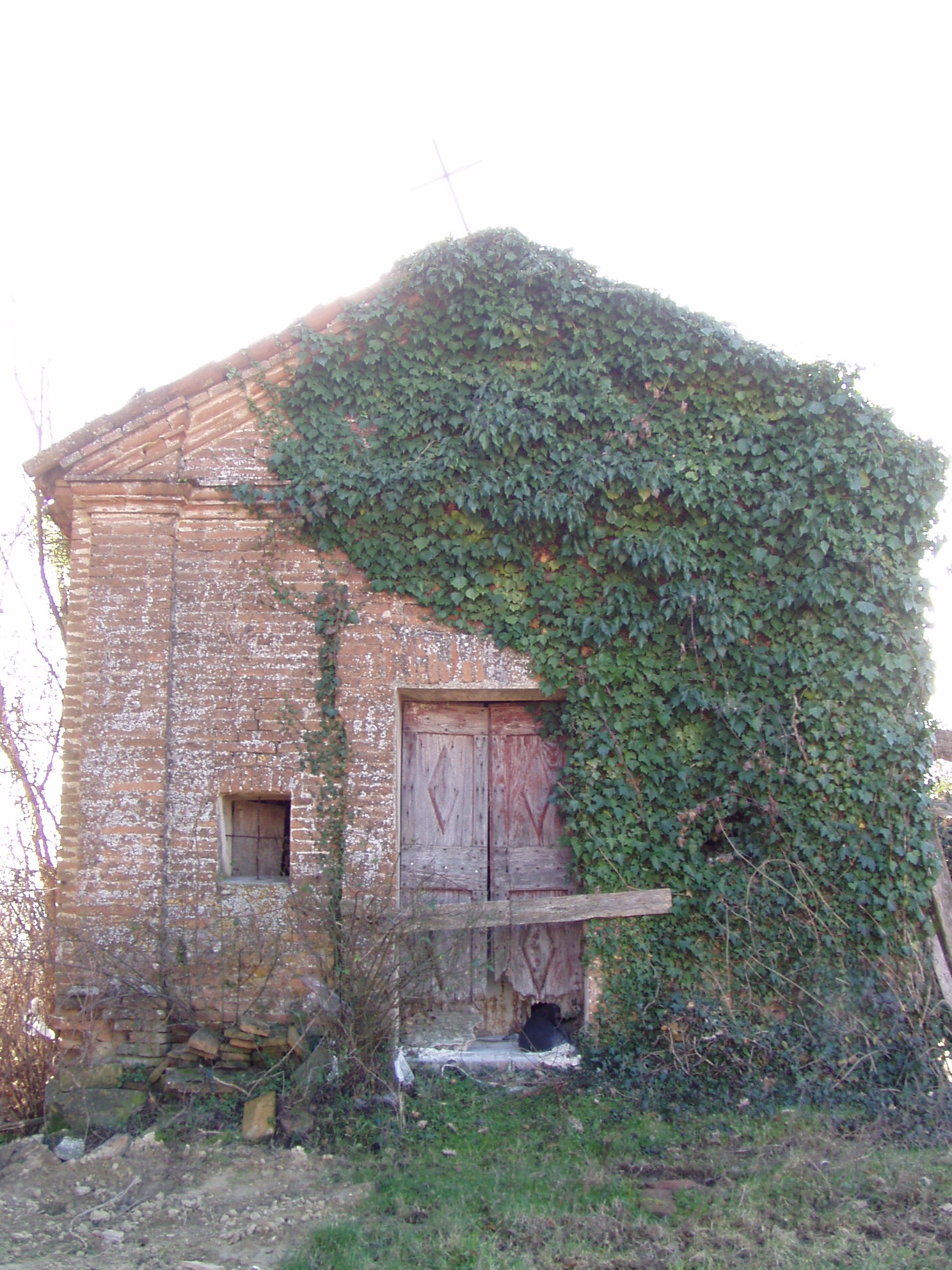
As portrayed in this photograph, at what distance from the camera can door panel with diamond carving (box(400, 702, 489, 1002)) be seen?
21.6ft

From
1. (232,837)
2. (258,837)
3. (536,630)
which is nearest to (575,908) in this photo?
(536,630)

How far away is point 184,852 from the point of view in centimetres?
612

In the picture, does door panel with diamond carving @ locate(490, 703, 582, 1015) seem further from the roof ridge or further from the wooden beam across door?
the roof ridge

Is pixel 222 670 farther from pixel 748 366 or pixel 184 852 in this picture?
pixel 748 366

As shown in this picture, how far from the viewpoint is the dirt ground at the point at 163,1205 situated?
13.6 feet

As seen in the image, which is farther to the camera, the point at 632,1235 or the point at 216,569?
the point at 216,569

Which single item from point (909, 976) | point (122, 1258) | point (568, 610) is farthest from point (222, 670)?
point (909, 976)

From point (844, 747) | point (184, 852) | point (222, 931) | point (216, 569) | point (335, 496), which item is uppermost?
point (335, 496)

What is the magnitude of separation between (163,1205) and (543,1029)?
2.79 metres

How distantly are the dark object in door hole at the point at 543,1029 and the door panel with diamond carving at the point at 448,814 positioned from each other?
40 centimetres

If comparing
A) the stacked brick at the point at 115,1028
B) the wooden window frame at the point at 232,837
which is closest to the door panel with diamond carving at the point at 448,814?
the wooden window frame at the point at 232,837

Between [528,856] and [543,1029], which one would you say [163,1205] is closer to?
[543,1029]

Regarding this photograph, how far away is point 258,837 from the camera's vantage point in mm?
6477

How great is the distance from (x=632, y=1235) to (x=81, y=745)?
4.41 metres
